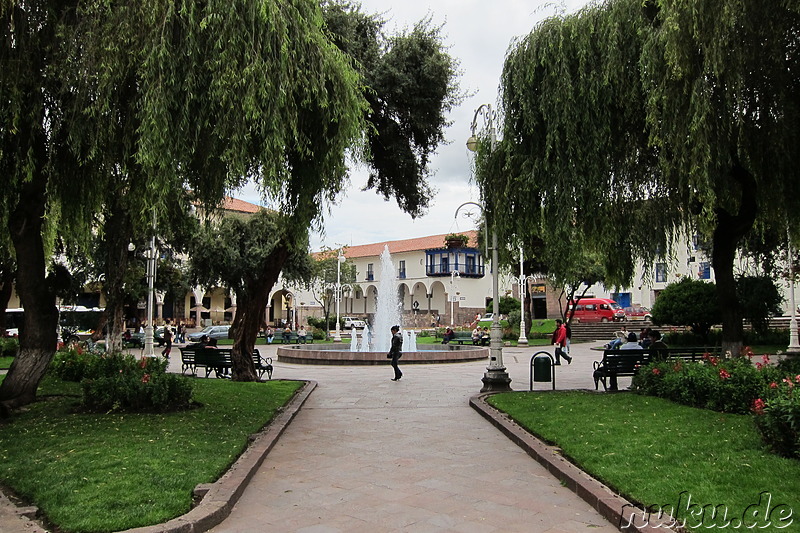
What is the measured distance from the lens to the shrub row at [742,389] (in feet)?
20.8

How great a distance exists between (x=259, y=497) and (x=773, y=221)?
1006cm

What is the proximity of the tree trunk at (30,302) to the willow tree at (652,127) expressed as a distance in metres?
7.84

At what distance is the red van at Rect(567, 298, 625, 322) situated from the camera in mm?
48125

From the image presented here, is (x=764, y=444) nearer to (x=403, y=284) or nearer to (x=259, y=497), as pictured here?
(x=259, y=497)

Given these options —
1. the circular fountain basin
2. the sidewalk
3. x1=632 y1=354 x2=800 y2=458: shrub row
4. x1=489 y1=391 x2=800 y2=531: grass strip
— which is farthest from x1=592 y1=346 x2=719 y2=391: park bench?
the circular fountain basin

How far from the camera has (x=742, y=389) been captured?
9086 millimetres

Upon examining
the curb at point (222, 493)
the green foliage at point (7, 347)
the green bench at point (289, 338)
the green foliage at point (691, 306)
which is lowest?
the green bench at point (289, 338)

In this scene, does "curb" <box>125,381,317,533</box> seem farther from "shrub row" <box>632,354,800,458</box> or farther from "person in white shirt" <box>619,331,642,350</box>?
"person in white shirt" <box>619,331,642,350</box>

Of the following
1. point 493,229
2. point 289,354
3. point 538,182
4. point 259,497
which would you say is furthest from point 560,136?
point 289,354

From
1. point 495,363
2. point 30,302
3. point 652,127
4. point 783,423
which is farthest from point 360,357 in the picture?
point 783,423

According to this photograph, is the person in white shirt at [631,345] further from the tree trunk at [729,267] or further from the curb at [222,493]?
the curb at [222,493]

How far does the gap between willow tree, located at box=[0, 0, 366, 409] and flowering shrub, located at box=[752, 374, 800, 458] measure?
590 cm

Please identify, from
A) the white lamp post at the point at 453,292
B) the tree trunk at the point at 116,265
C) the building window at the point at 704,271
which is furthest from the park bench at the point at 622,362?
the white lamp post at the point at 453,292

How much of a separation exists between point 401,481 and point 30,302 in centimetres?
653
